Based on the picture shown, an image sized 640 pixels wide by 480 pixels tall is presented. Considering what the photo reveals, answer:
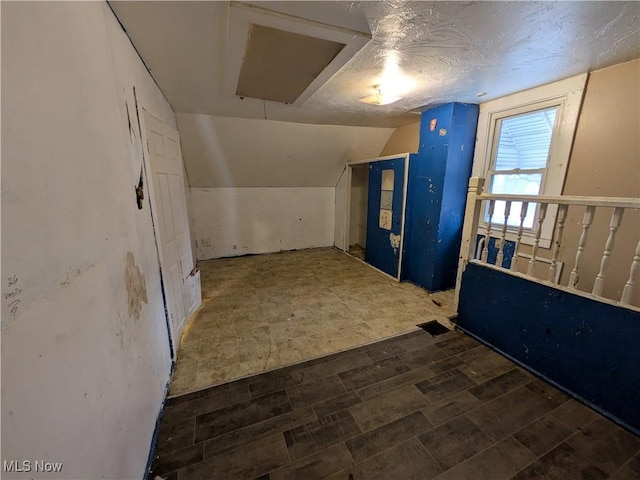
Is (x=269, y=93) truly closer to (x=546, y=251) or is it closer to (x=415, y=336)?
(x=415, y=336)

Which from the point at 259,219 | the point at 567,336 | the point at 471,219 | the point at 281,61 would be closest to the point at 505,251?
the point at 471,219

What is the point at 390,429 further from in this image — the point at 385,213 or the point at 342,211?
the point at 342,211

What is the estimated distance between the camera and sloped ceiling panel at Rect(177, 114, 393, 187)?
3543mm

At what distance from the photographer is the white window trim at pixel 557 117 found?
2234 mm

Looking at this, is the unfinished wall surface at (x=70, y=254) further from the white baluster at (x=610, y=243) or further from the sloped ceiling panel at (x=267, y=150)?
the white baluster at (x=610, y=243)

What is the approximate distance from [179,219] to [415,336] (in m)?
2.53

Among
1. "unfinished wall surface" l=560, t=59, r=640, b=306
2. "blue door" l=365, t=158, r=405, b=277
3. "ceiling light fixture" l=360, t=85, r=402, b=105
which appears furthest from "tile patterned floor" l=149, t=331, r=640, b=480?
"ceiling light fixture" l=360, t=85, r=402, b=105

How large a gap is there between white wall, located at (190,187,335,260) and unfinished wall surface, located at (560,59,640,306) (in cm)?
373

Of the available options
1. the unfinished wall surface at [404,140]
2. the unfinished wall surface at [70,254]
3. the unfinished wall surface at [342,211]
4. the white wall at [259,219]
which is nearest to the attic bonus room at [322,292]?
the unfinished wall surface at [70,254]

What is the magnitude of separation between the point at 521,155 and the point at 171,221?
362cm

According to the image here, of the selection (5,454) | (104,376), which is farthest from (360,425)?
(5,454)

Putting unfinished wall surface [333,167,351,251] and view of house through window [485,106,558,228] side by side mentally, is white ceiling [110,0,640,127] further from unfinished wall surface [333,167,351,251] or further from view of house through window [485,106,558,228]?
unfinished wall surface [333,167,351,251]

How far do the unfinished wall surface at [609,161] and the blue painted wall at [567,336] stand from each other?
81cm

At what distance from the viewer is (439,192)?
3.08m
